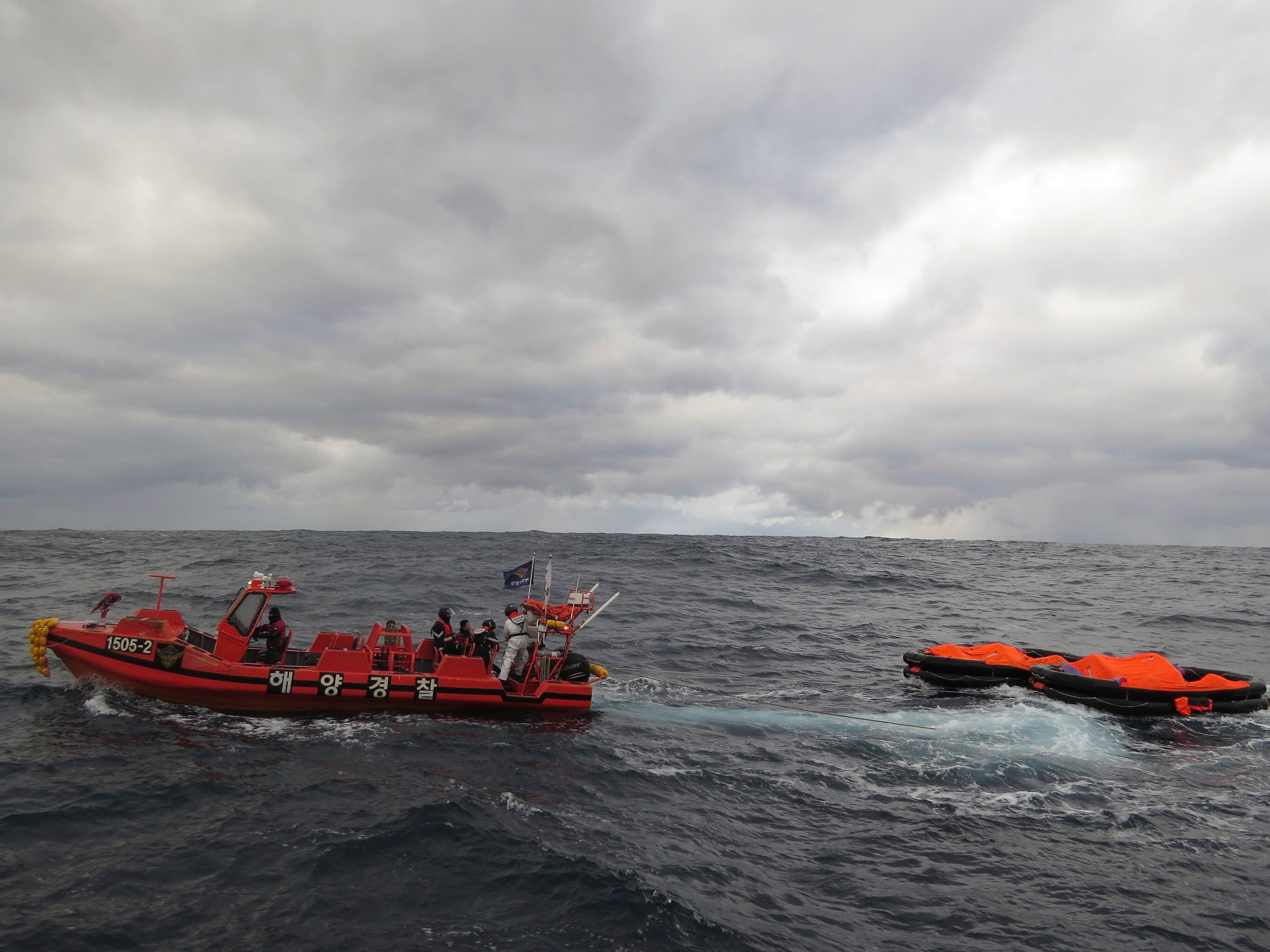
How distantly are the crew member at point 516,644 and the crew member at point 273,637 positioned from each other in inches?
210

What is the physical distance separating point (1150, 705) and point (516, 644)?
670 inches

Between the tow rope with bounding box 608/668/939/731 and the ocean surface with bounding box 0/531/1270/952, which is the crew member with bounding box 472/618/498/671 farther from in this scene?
the tow rope with bounding box 608/668/939/731

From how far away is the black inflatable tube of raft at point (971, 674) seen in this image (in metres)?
20.2

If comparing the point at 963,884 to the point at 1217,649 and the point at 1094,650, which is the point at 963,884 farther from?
the point at 1217,649

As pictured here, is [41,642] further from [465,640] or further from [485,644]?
[485,644]

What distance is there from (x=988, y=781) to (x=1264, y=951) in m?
4.94

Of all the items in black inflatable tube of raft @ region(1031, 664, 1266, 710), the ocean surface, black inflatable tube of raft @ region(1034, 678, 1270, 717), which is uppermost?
black inflatable tube of raft @ region(1031, 664, 1266, 710)

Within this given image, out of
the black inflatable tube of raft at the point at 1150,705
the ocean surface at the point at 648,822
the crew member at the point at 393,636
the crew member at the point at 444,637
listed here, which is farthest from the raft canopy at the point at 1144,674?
the crew member at the point at 393,636

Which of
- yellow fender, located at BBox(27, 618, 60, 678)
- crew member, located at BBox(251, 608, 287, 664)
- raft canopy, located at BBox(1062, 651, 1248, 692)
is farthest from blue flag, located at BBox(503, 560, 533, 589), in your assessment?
raft canopy, located at BBox(1062, 651, 1248, 692)

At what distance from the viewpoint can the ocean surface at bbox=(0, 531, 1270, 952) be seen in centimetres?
782

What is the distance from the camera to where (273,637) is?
51.9 feet

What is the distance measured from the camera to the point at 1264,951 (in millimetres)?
7898

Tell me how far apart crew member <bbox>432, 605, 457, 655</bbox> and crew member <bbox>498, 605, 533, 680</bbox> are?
1444 millimetres

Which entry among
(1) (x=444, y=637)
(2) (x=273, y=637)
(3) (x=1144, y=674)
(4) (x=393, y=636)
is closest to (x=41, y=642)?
(2) (x=273, y=637)
